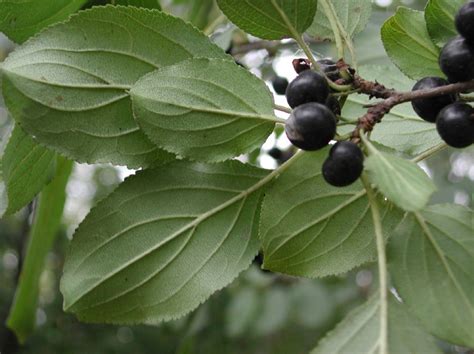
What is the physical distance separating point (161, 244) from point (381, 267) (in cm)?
32

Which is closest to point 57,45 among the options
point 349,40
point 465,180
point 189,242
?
point 189,242

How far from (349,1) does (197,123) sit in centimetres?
38

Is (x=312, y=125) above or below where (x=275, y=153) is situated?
above

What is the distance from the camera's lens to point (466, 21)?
87 centimetres

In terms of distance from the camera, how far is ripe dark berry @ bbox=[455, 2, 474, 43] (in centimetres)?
87

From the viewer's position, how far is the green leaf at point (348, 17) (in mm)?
1127

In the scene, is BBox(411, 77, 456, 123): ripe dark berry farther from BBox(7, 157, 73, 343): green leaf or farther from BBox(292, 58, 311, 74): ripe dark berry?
BBox(7, 157, 73, 343): green leaf

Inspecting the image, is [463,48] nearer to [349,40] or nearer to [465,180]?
[349,40]

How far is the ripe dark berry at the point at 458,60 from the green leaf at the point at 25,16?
2.08ft

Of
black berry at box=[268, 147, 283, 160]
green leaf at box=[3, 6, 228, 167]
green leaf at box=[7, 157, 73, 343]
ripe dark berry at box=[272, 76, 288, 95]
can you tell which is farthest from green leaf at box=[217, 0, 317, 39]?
black berry at box=[268, 147, 283, 160]

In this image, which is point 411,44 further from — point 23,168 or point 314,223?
point 23,168

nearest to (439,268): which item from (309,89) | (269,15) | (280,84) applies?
(309,89)

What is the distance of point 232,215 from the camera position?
1.03m

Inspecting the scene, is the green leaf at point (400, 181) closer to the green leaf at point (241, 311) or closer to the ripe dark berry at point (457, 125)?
the ripe dark berry at point (457, 125)
